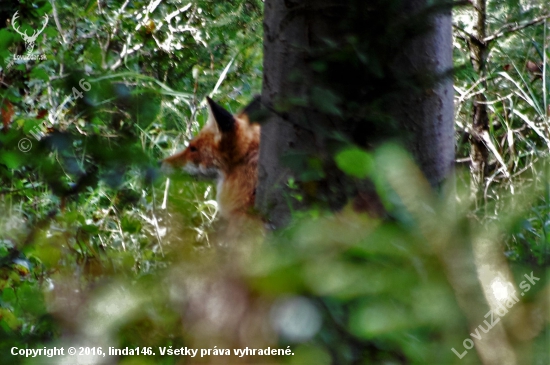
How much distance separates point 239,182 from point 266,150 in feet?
4.46

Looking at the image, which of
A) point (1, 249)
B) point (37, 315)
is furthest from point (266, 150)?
point (1, 249)

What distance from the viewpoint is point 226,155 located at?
129 inches

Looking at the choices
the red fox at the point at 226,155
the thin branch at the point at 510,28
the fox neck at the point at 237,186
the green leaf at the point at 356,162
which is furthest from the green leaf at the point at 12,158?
the thin branch at the point at 510,28

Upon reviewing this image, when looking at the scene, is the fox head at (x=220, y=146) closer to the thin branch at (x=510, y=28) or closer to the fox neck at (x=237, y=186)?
the fox neck at (x=237, y=186)

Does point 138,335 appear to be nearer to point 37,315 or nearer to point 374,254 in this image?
point 37,315

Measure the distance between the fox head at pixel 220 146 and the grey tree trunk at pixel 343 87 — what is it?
54.6 inches

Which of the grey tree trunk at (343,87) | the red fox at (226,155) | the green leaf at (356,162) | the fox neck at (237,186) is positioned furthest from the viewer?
the red fox at (226,155)

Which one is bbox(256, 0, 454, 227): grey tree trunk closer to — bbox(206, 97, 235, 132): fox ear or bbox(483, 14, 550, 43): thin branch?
bbox(206, 97, 235, 132): fox ear

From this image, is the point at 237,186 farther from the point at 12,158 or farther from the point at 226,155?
the point at 12,158

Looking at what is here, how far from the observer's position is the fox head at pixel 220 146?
10.3ft

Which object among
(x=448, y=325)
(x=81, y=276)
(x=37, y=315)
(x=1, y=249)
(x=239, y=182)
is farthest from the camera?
(x=239, y=182)

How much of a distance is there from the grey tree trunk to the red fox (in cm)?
130

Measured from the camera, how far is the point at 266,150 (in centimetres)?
178

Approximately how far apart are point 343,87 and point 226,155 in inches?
75.9
